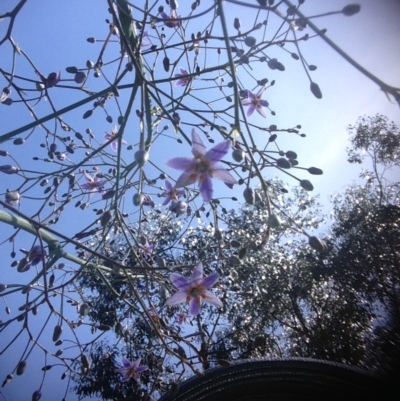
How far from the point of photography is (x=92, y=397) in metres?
6.03

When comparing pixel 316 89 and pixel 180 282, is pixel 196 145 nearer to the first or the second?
pixel 316 89

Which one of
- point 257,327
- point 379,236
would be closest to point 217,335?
point 257,327

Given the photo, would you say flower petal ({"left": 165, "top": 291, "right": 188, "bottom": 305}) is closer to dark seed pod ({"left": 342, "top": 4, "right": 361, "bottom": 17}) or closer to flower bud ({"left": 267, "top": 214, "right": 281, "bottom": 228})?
flower bud ({"left": 267, "top": 214, "right": 281, "bottom": 228})

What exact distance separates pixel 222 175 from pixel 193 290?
389 millimetres

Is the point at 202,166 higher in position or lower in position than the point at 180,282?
higher

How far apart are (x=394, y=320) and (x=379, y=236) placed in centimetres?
525

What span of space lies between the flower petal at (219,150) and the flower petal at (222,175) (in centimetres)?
4

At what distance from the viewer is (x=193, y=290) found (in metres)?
1.10

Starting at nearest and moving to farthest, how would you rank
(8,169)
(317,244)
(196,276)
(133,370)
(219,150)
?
(317,244)
(219,150)
(196,276)
(8,169)
(133,370)

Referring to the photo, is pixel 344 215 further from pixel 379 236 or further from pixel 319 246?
pixel 319 246

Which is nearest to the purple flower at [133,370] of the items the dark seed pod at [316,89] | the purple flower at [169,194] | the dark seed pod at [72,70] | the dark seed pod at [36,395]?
the dark seed pod at [36,395]

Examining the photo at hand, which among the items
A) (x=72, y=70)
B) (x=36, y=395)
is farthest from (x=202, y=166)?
(x=36, y=395)

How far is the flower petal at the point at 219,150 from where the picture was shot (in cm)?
85

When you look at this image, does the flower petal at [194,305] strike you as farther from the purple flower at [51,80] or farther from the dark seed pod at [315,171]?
the purple flower at [51,80]
